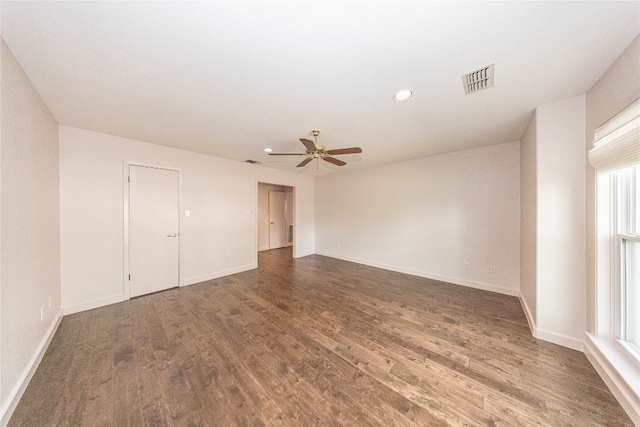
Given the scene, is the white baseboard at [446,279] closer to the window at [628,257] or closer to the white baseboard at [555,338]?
the white baseboard at [555,338]

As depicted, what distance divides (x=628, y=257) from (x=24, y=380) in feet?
16.0

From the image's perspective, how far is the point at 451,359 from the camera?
6.22ft

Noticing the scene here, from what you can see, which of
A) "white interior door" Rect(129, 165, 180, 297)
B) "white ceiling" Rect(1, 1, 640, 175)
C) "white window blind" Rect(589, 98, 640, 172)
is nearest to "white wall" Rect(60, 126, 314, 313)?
"white interior door" Rect(129, 165, 180, 297)

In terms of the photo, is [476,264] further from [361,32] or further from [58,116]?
[58,116]

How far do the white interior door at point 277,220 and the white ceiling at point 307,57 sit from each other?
15.2ft

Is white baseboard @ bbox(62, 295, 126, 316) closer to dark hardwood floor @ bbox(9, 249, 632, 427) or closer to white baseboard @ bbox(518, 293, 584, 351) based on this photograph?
dark hardwood floor @ bbox(9, 249, 632, 427)

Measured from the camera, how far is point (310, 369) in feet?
5.80

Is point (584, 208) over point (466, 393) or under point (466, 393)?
over

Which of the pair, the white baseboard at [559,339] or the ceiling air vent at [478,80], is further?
the white baseboard at [559,339]

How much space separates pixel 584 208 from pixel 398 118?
2017 mm

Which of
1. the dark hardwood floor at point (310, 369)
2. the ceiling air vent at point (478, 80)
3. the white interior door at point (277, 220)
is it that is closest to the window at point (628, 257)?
the dark hardwood floor at point (310, 369)

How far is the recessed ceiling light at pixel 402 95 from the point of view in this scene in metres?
1.90

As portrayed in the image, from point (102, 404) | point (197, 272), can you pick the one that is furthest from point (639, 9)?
point (197, 272)

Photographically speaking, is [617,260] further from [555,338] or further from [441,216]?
[441,216]
